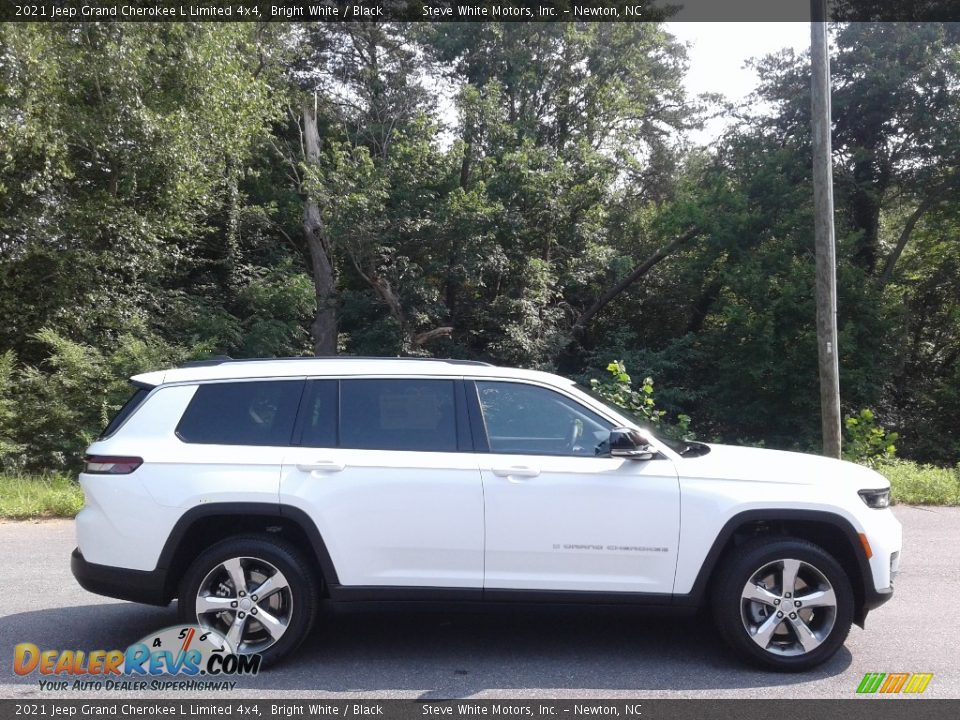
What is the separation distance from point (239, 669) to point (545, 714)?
1.83 meters

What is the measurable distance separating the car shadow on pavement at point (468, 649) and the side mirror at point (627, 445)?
0.91m

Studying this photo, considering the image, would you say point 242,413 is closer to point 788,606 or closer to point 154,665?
point 154,665

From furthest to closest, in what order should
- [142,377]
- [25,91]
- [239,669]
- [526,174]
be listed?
[526,174] < [25,91] < [142,377] < [239,669]

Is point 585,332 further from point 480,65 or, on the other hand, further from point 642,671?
point 642,671

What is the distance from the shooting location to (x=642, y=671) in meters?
5.18

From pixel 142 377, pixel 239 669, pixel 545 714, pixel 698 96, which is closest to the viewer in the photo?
pixel 545 714

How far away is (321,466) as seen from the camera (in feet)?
17.1

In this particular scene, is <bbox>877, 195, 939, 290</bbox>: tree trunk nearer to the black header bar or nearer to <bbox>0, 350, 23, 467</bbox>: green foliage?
the black header bar

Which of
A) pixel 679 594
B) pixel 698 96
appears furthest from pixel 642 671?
pixel 698 96

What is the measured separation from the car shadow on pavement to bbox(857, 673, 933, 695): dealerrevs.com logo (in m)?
0.23

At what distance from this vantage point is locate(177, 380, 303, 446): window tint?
17.6 ft

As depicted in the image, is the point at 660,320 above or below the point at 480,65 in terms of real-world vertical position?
below

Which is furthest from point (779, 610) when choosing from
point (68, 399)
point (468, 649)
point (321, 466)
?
point (68, 399)

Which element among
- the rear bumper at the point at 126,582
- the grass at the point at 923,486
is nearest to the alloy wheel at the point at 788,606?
the rear bumper at the point at 126,582
